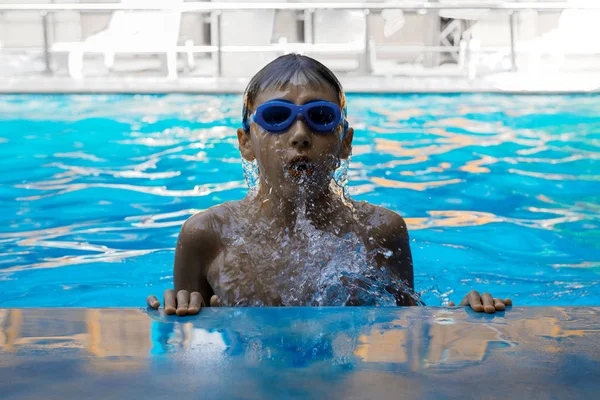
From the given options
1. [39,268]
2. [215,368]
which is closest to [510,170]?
[39,268]

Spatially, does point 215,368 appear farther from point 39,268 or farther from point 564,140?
point 564,140

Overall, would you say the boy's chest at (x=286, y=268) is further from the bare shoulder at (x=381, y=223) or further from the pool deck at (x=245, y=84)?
the pool deck at (x=245, y=84)

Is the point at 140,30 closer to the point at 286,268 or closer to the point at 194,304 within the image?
the point at 286,268

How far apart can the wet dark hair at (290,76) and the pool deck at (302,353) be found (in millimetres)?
1001

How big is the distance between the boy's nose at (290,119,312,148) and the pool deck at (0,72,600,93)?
1042 cm

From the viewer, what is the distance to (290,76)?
257 centimetres

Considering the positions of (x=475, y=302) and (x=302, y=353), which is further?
(x=475, y=302)

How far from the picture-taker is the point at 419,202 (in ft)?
20.3

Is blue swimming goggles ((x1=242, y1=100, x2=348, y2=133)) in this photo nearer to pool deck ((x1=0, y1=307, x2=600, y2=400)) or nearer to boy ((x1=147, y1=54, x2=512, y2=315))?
boy ((x1=147, y1=54, x2=512, y2=315))

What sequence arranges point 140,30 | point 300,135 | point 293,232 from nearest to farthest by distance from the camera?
point 300,135 < point 293,232 < point 140,30


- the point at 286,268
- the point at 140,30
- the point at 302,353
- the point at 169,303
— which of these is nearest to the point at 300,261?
the point at 286,268

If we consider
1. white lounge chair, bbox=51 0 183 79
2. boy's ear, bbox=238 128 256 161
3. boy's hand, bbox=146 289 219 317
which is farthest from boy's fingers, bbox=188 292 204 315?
white lounge chair, bbox=51 0 183 79

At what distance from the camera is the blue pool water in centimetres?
454

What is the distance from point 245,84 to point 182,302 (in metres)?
11.1
